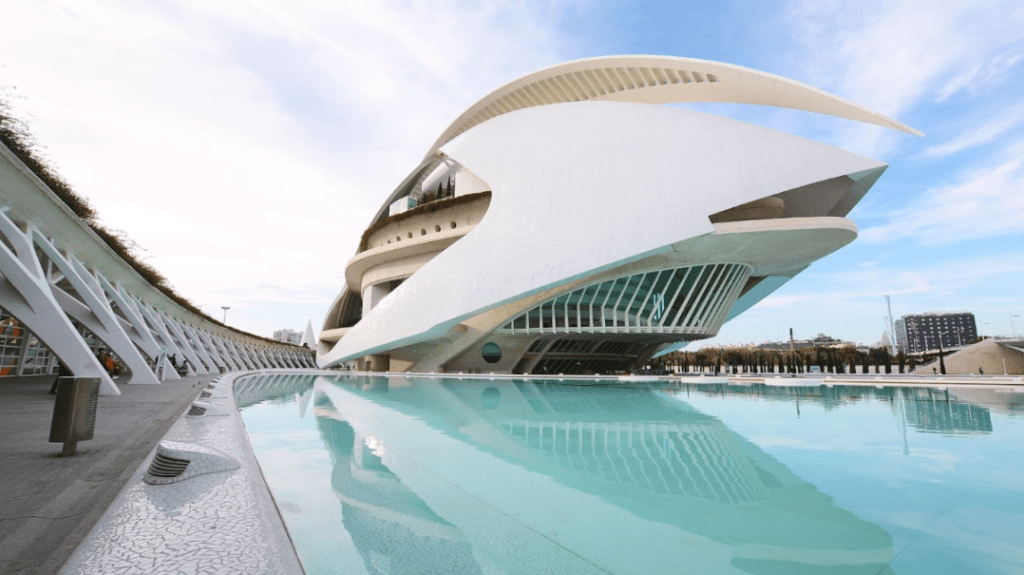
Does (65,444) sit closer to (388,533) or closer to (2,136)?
(388,533)

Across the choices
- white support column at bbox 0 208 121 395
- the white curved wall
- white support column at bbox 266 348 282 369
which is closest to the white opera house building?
the white curved wall

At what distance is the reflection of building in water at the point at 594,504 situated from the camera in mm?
2059

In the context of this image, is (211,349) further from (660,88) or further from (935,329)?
(935,329)

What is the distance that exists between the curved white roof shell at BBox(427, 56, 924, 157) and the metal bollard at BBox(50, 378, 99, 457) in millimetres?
18334

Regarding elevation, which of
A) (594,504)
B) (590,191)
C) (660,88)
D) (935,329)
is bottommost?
(594,504)

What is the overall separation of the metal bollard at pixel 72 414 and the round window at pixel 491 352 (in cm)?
1705

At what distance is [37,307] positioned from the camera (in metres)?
5.98

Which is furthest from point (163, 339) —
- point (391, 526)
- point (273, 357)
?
point (273, 357)

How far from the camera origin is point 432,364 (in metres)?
20.6

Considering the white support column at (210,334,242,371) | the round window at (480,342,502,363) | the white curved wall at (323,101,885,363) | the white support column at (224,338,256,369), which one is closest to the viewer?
the white curved wall at (323,101,885,363)

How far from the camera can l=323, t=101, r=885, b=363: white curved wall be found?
14578 mm

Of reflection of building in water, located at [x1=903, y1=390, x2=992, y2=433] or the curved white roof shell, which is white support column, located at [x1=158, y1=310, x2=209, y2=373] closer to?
the curved white roof shell


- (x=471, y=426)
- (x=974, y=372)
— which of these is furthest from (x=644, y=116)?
(x=974, y=372)

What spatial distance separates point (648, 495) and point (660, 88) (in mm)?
19471
